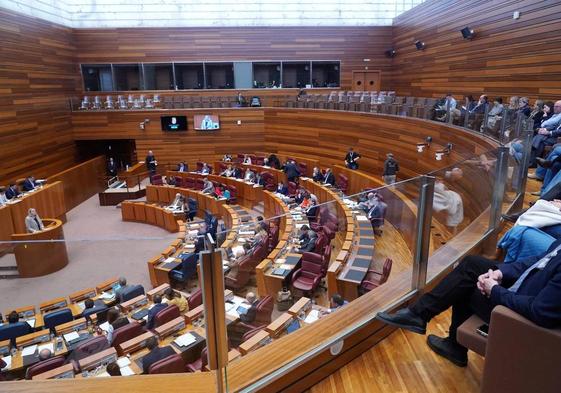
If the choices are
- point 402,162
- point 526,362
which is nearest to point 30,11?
point 402,162

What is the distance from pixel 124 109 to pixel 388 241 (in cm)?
1277

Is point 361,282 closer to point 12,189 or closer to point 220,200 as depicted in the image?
point 220,200

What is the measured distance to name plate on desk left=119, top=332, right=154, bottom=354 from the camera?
4.40 metres

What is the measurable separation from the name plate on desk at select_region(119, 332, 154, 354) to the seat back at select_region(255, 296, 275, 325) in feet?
4.30

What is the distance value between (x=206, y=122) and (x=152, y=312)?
421 inches

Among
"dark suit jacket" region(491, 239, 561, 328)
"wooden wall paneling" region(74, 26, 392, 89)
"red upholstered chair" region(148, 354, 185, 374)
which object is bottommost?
"red upholstered chair" region(148, 354, 185, 374)

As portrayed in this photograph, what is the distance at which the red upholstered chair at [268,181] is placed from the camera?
36.9ft

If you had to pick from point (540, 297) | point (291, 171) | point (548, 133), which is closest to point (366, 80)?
point (291, 171)

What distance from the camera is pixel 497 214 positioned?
11.4 feet

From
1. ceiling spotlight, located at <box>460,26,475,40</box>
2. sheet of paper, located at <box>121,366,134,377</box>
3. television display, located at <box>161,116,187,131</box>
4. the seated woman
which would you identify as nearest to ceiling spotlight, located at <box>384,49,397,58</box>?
ceiling spotlight, located at <box>460,26,475,40</box>

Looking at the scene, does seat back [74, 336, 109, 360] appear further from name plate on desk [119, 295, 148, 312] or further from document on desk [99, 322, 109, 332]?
name plate on desk [119, 295, 148, 312]

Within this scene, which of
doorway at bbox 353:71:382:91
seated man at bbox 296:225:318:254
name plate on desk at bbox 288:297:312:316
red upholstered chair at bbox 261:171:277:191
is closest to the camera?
name plate on desk at bbox 288:297:312:316

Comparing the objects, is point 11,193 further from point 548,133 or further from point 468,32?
point 468,32

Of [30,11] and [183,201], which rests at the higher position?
[30,11]
